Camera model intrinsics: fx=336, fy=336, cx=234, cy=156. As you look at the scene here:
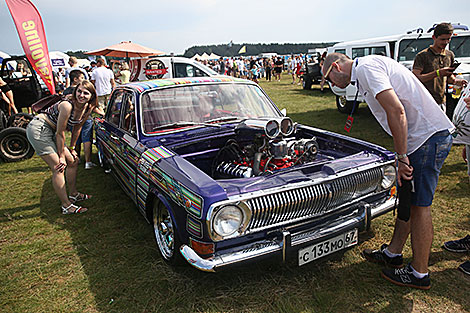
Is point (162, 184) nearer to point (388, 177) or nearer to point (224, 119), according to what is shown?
point (224, 119)

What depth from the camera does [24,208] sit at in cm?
463

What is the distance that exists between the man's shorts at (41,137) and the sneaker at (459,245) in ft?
14.3

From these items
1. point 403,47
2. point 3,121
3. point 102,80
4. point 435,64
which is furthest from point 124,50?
point 435,64

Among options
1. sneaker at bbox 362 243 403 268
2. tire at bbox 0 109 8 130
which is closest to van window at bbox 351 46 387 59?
sneaker at bbox 362 243 403 268

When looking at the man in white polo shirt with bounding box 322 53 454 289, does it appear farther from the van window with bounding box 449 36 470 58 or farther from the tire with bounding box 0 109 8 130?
the van window with bounding box 449 36 470 58

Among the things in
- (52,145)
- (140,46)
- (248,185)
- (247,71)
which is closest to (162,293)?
(248,185)

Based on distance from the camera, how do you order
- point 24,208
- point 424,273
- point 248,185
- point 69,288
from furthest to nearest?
1. point 24,208
2. point 69,288
3. point 424,273
4. point 248,185

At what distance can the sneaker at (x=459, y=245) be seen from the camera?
308cm

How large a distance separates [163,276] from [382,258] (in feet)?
6.32

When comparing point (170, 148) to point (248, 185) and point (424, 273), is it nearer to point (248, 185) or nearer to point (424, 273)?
point (248, 185)

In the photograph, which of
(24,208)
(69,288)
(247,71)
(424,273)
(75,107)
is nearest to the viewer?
(424,273)

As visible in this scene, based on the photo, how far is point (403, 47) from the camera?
9078 mm

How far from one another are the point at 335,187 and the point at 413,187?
1.78 ft

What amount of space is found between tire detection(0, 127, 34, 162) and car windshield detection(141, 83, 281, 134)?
4594 millimetres
